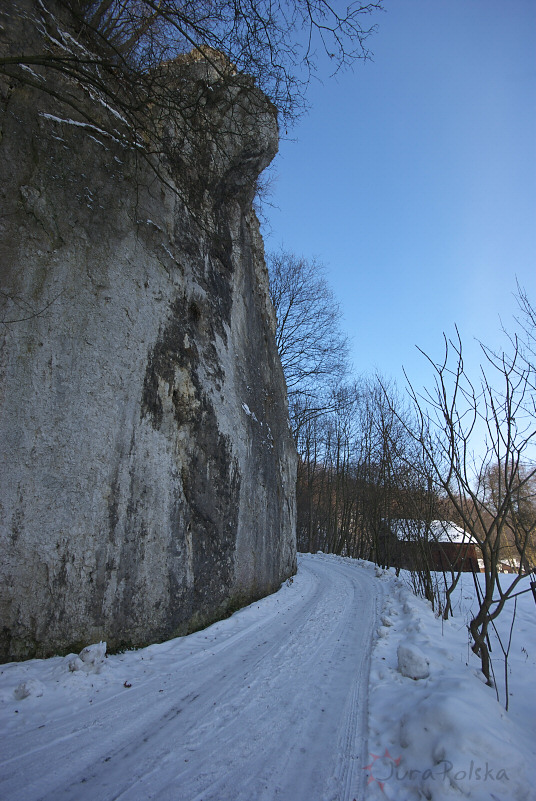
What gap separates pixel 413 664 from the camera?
12.4ft

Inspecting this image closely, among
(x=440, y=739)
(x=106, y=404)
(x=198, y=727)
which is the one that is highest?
(x=106, y=404)

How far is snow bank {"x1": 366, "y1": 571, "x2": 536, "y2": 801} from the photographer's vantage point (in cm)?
220

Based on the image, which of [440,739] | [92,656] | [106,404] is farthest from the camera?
[106,404]

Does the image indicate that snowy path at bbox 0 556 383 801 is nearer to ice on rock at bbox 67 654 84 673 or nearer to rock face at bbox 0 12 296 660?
ice on rock at bbox 67 654 84 673

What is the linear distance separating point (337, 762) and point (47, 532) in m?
3.22

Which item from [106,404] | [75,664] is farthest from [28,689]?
[106,404]

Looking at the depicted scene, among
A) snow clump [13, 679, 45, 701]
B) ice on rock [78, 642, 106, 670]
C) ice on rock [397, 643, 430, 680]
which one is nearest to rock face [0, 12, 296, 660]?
ice on rock [78, 642, 106, 670]

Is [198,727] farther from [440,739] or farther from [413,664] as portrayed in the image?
[413,664]

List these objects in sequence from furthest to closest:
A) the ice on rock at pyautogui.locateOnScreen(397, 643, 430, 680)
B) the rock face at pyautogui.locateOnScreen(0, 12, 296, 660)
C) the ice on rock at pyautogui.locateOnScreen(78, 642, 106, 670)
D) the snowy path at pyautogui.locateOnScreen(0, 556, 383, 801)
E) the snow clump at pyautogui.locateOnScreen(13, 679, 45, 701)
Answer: the rock face at pyautogui.locateOnScreen(0, 12, 296, 660) → the ice on rock at pyautogui.locateOnScreen(78, 642, 106, 670) → the ice on rock at pyautogui.locateOnScreen(397, 643, 430, 680) → the snow clump at pyautogui.locateOnScreen(13, 679, 45, 701) → the snowy path at pyautogui.locateOnScreen(0, 556, 383, 801)

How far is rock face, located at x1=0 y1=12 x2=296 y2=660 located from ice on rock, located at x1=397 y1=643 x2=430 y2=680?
2796 millimetres

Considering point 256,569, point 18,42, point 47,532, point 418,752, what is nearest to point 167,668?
point 47,532

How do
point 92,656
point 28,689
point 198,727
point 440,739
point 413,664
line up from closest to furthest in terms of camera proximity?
point 440,739 < point 198,727 < point 28,689 < point 413,664 < point 92,656

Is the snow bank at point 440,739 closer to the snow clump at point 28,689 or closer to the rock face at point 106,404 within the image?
the snow clump at point 28,689

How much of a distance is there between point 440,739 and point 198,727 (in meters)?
1.65
